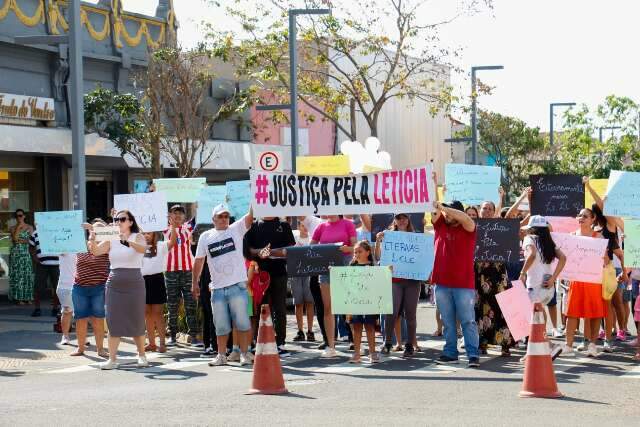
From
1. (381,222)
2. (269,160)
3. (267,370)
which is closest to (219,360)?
(267,370)

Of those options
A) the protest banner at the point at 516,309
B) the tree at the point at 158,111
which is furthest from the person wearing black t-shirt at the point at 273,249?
the tree at the point at 158,111

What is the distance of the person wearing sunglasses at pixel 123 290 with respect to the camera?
1342cm

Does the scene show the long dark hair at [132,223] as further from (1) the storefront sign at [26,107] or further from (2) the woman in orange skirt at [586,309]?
(1) the storefront sign at [26,107]

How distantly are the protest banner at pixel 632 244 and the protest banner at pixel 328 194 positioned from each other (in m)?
2.69

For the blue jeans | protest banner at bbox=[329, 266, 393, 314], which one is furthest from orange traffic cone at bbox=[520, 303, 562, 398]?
protest banner at bbox=[329, 266, 393, 314]

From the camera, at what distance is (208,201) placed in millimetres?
16344

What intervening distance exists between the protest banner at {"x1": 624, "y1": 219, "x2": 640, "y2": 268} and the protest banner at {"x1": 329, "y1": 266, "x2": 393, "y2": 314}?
9.19 ft

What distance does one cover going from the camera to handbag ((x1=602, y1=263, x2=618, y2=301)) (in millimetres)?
14180

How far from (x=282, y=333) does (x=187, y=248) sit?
1831mm

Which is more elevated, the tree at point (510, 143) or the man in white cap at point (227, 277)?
the tree at point (510, 143)

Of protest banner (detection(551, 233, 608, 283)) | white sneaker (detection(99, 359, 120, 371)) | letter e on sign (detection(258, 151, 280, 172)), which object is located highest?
letter e on sign (detection(258, 151, 280, 172))

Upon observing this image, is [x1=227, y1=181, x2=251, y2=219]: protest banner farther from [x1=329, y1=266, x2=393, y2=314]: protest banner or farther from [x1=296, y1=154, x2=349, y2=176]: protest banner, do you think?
[x1=329, y1=266, x2=393, y2=314]: protest banner

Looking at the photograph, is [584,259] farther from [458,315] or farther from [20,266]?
[20,266]

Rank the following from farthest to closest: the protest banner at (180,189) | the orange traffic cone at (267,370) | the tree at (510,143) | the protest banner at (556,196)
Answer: the tree at (510,143) < the protest banner at (180,189) < the protest banner at (556,196) < the orange traffic cone at (267,370)
